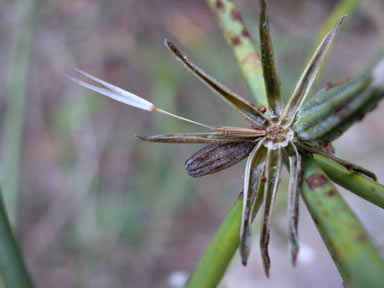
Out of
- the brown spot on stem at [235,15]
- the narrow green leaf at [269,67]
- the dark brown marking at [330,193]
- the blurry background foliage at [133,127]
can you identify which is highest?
the brown spot on stem at [235,15]

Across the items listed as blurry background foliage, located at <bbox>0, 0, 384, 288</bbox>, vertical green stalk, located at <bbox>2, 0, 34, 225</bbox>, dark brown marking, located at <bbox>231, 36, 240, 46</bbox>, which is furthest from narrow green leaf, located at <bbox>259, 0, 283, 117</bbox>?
blurry background foliage, located at <bbox>0, 0, 384, 288</bbox>

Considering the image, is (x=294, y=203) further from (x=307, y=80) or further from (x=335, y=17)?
(x=335, y=17)

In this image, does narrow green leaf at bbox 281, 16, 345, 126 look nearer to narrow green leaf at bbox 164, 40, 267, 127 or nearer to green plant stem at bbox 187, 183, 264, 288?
narrow green leaf at bbox 164, 40, 267, 127

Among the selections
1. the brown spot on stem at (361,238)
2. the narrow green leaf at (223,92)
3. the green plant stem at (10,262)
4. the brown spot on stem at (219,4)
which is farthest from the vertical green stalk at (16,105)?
the brown spot on stem at (361,238)

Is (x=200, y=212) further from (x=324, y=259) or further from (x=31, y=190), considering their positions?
(x=324, y=259)

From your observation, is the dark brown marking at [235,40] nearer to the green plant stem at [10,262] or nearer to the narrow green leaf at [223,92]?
the narrow green leaf at [223,92]

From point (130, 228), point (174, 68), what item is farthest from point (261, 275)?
point (174, 68)
